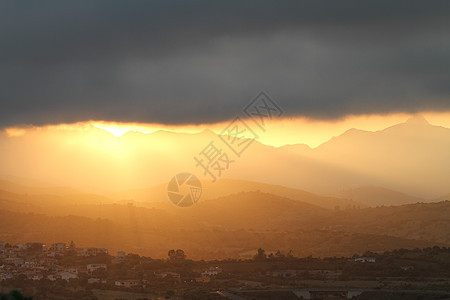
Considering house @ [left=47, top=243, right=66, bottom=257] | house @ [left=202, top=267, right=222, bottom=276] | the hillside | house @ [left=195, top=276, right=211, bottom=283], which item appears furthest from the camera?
the hillside

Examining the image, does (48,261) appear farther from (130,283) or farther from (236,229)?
(236,229)

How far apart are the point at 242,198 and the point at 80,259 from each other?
108847 millimetres

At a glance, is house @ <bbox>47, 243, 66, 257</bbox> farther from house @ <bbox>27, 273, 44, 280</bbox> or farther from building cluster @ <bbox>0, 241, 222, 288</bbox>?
house @ <bbox>27, 273, 44, 280</bbox>

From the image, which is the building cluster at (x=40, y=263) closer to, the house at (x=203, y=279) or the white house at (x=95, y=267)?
the white house at (x=95, y=267)

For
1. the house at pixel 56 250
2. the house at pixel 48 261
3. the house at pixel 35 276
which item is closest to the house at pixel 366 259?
the house at pixel 35 276

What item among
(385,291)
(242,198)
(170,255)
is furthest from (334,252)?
(242,198)

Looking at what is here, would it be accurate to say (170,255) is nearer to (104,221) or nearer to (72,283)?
(72,283)

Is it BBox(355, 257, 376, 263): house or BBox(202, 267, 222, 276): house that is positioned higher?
BBox(355, 257, 376, 263): house

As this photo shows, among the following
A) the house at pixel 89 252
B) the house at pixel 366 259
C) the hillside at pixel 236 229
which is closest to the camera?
the house at pixel 366 259

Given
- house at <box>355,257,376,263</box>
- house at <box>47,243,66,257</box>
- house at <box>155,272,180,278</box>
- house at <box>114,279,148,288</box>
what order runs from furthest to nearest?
house at <box>47,243,66,257</box> < house at <box>355,257,376,263</box> < house at <box>155,272,180,278</box> < house at <box>114,279,148,288</box>

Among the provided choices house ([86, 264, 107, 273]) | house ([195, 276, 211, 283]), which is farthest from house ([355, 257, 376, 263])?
house ([86, 264, 107, 273])

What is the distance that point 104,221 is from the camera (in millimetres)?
134000

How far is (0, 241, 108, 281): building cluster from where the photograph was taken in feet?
236

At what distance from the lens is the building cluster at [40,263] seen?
7188 centimetres
